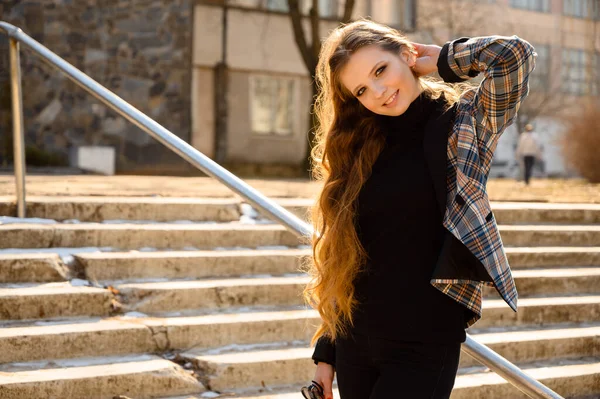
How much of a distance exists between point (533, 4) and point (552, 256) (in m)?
24.9

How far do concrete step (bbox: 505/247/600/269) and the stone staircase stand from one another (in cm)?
2

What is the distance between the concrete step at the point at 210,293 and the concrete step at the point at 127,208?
29.3 inches

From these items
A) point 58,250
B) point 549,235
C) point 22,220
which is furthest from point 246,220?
point 549,235

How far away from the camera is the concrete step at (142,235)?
4.75m

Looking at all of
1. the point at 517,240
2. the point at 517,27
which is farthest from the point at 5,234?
the point at 517,27

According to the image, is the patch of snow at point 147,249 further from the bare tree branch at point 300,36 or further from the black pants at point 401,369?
the bare tree branch at point 300,36

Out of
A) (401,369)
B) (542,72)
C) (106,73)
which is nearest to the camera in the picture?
(401,369)

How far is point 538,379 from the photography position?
14.8 ft

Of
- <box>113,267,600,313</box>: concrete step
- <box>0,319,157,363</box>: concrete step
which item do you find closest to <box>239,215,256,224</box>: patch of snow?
<box>113,267,600,313</box>: concrete step

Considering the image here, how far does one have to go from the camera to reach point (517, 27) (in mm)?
28281

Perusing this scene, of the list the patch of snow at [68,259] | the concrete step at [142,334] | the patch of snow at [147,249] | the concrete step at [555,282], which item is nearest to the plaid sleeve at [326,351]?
the concrete step at [142,334]

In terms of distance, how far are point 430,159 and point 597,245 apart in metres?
4.60

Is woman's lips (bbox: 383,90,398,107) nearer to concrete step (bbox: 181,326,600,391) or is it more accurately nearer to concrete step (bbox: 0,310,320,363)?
concrete step (bbox: 0,310,320,363)

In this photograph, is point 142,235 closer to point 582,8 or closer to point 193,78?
point 193,78
